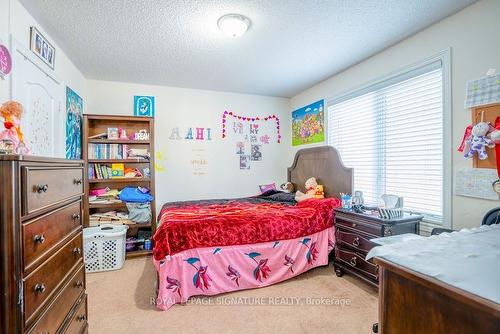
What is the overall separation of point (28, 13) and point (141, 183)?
84.1 inches

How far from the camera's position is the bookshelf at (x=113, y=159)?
3.12m

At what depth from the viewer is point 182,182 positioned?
3764mm

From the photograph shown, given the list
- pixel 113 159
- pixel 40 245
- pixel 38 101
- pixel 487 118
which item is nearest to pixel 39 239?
pixel 40 245

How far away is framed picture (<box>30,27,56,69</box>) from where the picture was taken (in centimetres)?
196

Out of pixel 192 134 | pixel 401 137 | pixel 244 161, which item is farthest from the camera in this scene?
pixel 244 161

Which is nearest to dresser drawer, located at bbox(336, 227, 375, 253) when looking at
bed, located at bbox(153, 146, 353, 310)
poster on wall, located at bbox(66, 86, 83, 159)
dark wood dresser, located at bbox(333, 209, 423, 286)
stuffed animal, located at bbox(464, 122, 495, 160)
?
dark wood dresser, located at bbox(333, 209, 423, 286)

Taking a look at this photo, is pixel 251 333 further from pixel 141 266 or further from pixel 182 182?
pixel 182 182

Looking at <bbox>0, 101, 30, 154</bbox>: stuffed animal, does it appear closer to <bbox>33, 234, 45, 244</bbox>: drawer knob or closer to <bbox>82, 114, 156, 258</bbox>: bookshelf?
<bbox>33, 234, 45, 244</bbox>: drawer knob

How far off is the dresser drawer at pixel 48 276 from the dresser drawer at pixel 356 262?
2.18 metres

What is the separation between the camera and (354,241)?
233 centimetres

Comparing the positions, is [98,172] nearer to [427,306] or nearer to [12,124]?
[12,124]

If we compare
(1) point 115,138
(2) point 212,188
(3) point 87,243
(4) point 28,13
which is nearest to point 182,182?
(2) point 212,188

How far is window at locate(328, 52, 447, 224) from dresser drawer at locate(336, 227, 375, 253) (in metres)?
0.59

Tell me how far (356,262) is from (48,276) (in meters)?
2.30
